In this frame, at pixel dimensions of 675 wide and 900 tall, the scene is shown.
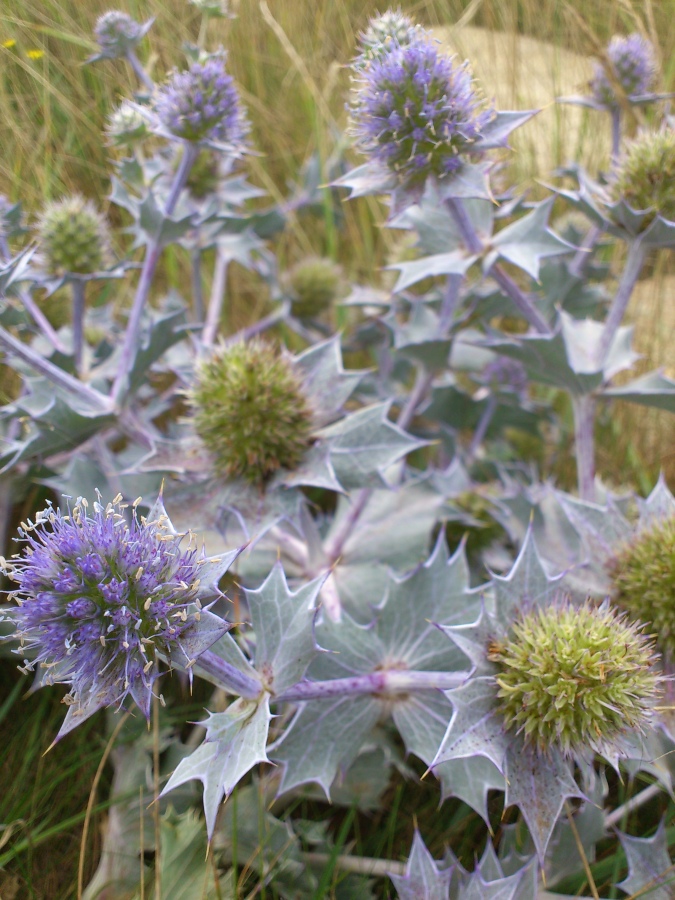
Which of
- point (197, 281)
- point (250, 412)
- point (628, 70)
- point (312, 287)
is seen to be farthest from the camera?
point (312, 287)

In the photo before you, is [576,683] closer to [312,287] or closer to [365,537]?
[365,537]

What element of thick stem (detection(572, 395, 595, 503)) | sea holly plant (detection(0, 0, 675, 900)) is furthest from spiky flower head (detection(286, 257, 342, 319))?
thick stem (detection(572, 395, 595, 503))

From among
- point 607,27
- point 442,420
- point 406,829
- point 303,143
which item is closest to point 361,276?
point 303,143

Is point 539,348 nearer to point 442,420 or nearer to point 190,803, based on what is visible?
point 442,420

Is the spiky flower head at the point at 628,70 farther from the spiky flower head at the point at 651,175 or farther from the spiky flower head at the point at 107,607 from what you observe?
the spiky flower head at the point at 107,607

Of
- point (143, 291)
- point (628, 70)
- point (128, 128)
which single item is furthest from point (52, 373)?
point (628, 70)

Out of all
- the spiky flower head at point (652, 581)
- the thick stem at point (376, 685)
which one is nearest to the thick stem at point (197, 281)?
the thick stem at point (376, 685)
